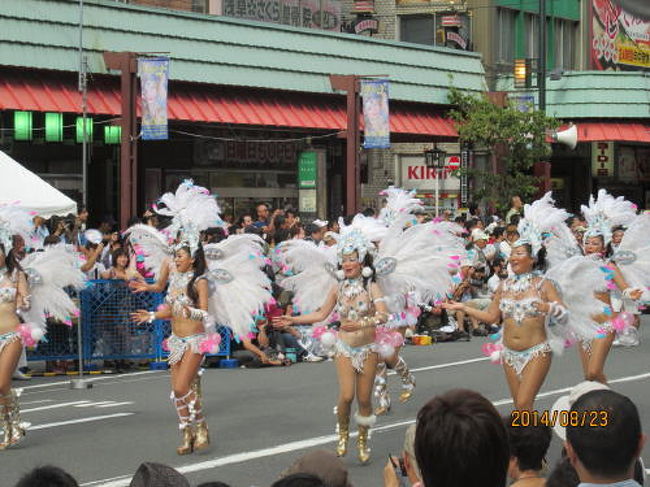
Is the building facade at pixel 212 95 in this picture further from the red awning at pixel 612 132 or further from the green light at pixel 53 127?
the red awning at pixel 612 132

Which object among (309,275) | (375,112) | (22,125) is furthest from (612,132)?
(309,275)

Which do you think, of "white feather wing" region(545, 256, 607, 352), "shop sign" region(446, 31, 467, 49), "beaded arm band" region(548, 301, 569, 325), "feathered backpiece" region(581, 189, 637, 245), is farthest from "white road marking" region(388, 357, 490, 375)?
"shop sign" region(446, 31, 467, 49)

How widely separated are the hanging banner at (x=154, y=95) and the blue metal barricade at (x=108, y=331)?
620cm

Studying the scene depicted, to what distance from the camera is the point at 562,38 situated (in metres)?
47.3

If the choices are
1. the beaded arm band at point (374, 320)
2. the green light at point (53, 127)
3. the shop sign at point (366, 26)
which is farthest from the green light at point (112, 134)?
the beaded arm band at point (374, 320)

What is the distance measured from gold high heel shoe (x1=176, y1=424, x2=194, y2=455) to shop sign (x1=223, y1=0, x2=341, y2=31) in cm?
2205

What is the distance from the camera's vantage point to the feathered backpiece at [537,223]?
11.3 m

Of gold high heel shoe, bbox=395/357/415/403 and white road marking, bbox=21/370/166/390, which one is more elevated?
gold high heel shoe, bbox=395/357/415/403

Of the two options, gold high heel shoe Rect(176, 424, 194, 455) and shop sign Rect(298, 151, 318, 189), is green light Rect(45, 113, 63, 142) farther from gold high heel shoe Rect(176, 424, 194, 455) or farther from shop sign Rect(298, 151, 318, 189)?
gold high heel shoe Rect(176, 424, 194, 455)

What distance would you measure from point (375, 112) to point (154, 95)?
6647 mm

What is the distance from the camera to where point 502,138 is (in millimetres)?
35344

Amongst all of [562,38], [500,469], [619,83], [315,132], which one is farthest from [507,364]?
[562,38]

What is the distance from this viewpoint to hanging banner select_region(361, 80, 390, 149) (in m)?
28.9

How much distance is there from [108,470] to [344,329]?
2.24m
